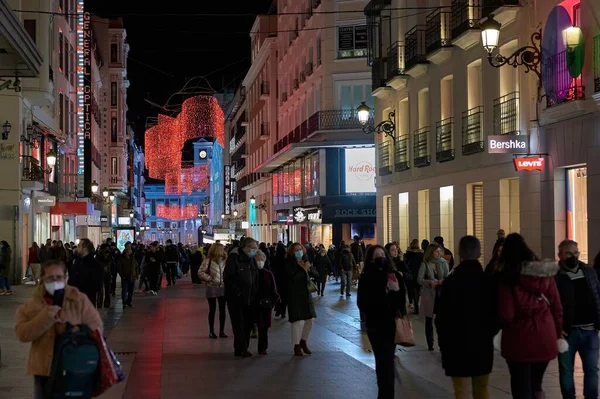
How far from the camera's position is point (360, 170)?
47938 millimetres

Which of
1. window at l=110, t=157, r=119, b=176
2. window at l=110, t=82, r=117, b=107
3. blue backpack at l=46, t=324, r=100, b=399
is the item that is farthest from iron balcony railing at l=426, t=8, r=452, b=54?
window at l=110, t=157, r=119, b=176

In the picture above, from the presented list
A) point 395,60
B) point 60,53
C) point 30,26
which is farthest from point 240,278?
point 60,53

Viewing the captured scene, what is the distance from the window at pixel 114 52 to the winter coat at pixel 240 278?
63.3 meters

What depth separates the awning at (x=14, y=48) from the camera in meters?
15.9

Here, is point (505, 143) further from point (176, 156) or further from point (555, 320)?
point (176, 156)

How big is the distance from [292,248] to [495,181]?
8.92 metres

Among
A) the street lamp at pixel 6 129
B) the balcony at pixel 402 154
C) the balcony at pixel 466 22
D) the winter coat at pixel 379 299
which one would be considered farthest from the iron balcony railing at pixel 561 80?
the street lamp at pixel 6 129

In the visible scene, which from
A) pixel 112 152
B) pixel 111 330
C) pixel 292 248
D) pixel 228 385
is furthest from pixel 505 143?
pixel 112 152

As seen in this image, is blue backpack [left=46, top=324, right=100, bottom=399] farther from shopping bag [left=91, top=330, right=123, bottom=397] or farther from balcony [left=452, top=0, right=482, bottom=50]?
balcony [left=452, top=0, right=482, bottom=50]

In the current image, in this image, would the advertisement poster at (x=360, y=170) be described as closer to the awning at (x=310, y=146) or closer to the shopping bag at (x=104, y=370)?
the awning at (x=310, y=146)

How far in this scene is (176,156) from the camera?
4703 cm

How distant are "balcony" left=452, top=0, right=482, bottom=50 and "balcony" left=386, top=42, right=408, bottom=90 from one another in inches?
205

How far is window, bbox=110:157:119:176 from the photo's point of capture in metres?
75.0

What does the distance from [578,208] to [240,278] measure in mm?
→ 7942
